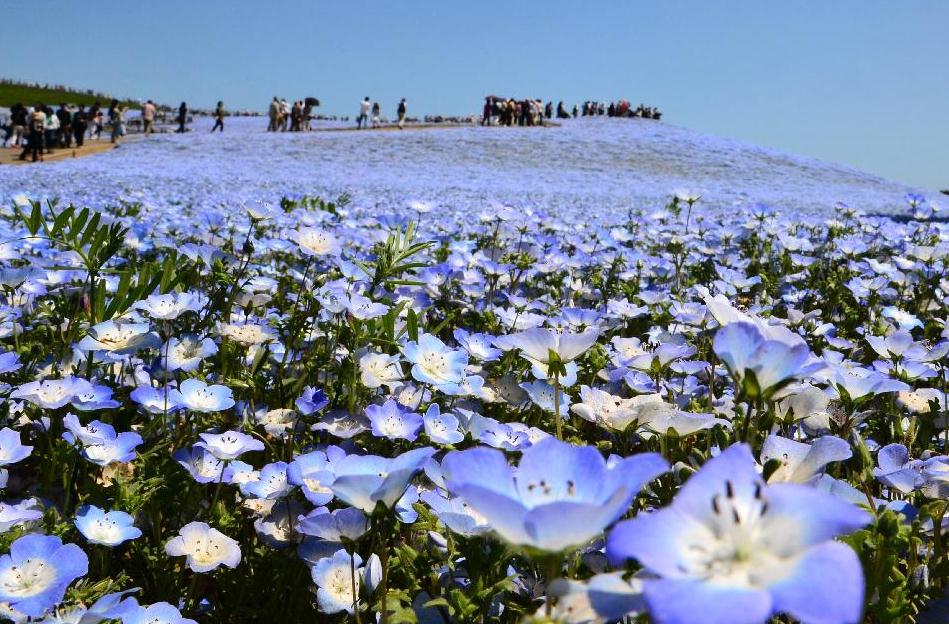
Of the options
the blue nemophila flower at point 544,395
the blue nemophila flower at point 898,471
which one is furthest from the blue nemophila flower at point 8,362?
the blue nemophila flower at point 898,471

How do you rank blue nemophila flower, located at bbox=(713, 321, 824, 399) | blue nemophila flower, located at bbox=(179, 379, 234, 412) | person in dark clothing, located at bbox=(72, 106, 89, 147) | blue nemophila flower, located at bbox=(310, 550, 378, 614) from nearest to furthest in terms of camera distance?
blue nemophila flower, located at bbox=(713, 321, 824, 399) → blue nemophila flower, located at bbox=(310, 550, 378, 614) → blue nemophila flower, located at bbox=(179, 379, 234, 412) → person in dark clothing, located at bbox=(72, 106, 89, 147)

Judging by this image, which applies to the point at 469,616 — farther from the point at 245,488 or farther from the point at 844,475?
the point at 844,475

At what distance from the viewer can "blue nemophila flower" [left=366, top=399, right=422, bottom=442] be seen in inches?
60.2

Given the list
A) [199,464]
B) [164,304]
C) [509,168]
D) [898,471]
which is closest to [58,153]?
[509,168]

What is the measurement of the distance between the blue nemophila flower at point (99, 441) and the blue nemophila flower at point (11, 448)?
3.8 inches

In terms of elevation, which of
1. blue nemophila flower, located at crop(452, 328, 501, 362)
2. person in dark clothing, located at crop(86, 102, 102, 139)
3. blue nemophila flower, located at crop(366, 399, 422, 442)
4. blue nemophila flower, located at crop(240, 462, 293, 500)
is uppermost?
person in dark clothing, located at crop(86, 102, 102, 139)

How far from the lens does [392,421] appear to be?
1.61 metres

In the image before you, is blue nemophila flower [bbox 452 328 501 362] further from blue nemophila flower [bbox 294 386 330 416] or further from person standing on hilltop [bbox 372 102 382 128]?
person standing on hilltop [bbox 372 102 382 128]

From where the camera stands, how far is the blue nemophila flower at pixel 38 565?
121 cm

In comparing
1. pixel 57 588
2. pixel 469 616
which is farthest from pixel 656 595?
pixel 57 588

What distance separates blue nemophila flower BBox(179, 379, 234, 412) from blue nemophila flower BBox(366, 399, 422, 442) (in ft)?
1.46

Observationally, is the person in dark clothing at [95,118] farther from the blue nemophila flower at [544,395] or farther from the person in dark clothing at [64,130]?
the blue nemophila flower at [544,395]

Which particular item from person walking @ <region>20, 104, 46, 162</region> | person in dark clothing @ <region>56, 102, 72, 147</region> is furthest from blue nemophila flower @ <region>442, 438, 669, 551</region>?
person in dark clothing @ <region>56, 102, 72, 147</region>

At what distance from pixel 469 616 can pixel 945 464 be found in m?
0.96
